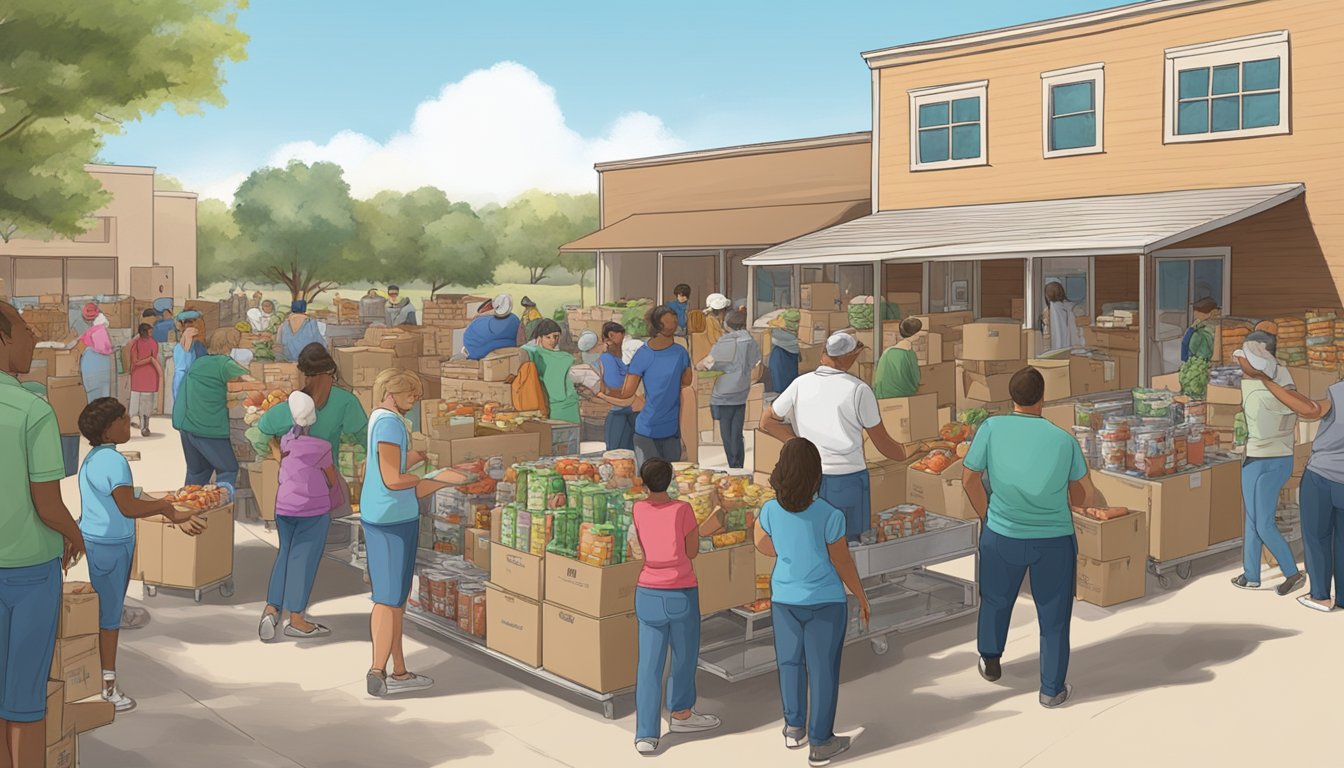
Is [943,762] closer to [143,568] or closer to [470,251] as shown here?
[143,568]

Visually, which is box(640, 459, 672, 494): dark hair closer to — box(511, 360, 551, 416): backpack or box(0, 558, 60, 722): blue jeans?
box(0, 558, 60, 722): blue jeans

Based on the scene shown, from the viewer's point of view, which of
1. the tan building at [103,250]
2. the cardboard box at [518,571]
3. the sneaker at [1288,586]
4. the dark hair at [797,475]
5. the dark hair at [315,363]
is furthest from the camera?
the tan building at [103,250]

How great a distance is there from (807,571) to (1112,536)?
393cm

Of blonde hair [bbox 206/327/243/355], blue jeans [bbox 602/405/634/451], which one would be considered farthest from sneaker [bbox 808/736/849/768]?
blonde hair [bbox 206/327/243/355]

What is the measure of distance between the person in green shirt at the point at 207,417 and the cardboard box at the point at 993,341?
8.59 m

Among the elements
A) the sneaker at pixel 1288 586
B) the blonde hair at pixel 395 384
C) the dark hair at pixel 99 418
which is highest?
the blonde hair at pixel 395 384

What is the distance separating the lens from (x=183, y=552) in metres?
9.32

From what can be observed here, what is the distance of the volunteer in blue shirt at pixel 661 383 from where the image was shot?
10.2 metres

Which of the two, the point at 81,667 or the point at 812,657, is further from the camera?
the point at 81,667

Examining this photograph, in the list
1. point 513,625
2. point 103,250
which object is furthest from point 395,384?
point 103,250

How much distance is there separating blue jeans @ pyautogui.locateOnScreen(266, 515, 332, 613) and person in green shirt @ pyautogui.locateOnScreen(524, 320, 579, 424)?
13.5 ft

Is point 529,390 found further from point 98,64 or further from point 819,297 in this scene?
point 98,64

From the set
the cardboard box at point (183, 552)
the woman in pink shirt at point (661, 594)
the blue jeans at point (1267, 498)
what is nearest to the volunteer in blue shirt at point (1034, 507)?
the woman in pink shirt at point (661, 594)

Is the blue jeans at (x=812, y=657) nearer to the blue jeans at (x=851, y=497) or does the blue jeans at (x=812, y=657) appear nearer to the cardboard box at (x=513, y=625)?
the cardboard box at (x=513, y=625)
